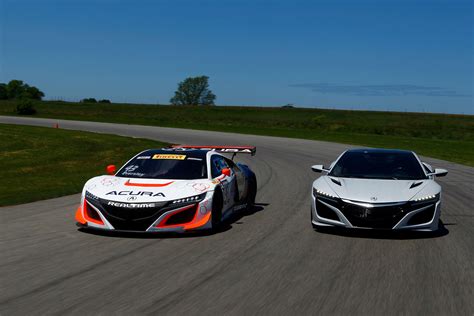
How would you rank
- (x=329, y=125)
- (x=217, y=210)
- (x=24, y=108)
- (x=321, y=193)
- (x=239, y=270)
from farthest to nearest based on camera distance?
(x=24, y=108) < (x=329, y=125) < (x=217, y=210) < (x=321, y=193) < (x=239, y=270)

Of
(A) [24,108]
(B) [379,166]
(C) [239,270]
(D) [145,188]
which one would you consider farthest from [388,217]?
(A) [24,108]

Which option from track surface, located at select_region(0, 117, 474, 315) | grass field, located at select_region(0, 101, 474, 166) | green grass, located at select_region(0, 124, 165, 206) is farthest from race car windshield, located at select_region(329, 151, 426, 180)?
grass field, located at select_region(0, 101, 474, 166)

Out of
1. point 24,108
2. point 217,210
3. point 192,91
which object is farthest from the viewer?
point 192,91

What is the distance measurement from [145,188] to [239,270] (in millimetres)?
2740

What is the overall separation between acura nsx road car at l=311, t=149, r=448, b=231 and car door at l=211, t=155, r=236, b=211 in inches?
57.0

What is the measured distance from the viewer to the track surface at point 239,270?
5.75m

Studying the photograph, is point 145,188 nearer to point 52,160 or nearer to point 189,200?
point 189,200

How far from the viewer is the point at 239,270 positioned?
7.13m

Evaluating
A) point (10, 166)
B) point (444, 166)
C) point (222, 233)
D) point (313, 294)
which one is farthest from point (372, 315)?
point (444, 166)

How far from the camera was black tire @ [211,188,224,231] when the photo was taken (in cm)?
959

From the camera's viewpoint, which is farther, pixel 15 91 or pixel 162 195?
pixel 15 91

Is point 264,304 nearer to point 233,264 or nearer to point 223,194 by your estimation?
point 233,264

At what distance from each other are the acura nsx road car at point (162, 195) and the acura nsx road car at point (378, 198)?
156cm

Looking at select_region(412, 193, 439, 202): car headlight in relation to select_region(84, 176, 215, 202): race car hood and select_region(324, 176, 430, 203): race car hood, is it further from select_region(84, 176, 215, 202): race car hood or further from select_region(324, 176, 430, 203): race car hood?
select_region(84, 176, 215, 202): race car hood
